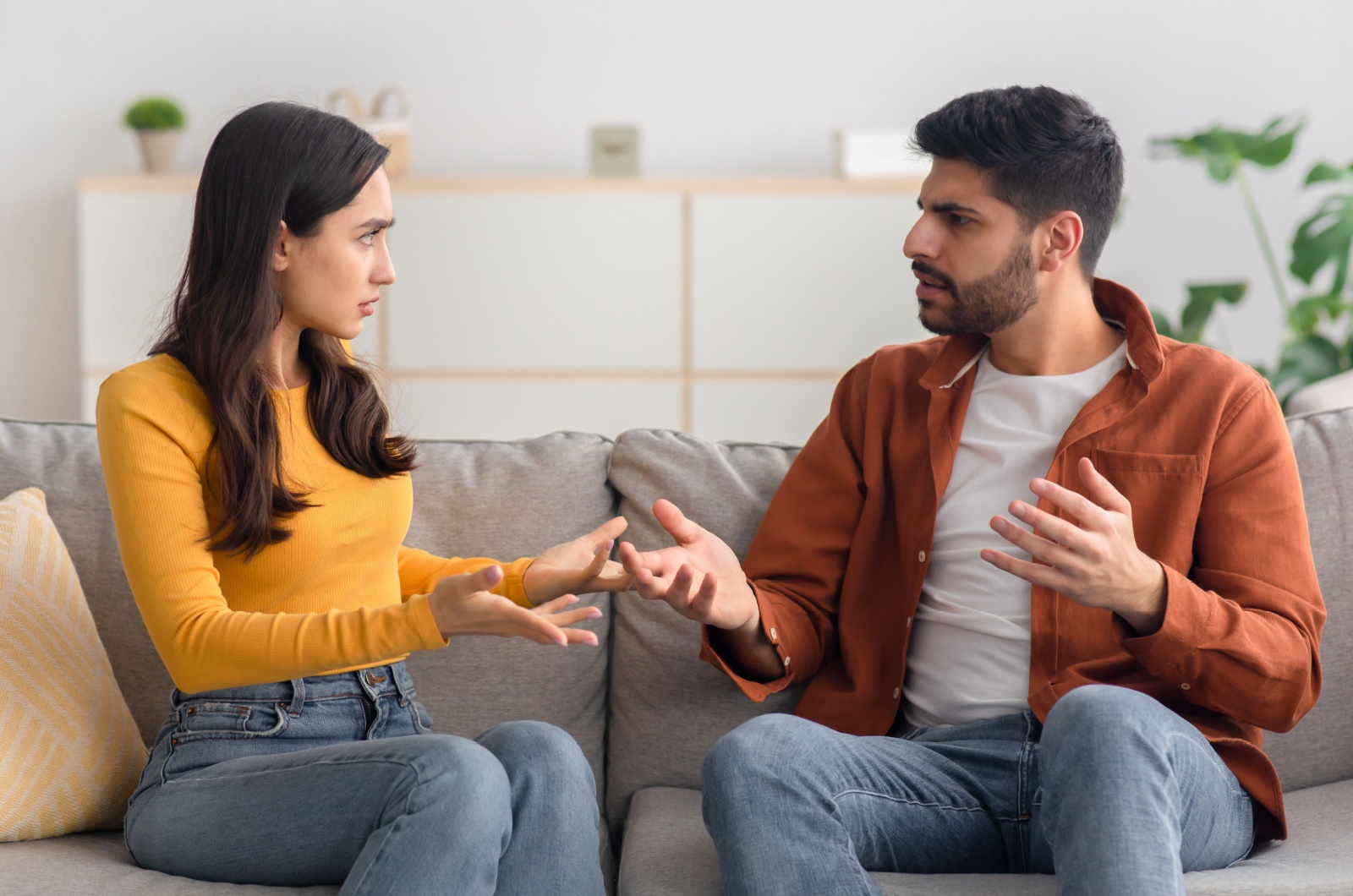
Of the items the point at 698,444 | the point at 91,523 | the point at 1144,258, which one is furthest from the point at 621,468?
the point at 1144,258

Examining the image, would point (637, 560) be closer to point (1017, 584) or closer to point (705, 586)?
point (705, 586)

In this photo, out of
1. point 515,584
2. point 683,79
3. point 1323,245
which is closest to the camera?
point 515,584

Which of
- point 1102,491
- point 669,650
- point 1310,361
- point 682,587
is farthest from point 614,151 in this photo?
point 1102,491

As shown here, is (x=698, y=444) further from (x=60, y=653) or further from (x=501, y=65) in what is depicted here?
(x=501, y=65)

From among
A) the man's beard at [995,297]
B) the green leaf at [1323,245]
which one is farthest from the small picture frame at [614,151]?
the man's beard at [995,297]

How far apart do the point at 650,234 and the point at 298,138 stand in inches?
96.2

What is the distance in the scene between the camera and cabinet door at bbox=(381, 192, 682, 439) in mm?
3771

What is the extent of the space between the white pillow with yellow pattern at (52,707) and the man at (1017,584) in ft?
2.22

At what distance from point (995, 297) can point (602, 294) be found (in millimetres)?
2265

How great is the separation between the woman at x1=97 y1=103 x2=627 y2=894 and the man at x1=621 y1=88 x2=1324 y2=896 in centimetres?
→ 20

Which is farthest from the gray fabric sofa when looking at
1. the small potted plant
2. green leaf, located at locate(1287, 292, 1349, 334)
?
the small potted plant

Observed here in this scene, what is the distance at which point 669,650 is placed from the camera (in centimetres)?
170

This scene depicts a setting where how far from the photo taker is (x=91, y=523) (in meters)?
1.67

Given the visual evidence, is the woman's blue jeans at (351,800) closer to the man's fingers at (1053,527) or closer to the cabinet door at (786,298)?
the man's fingers at (1053,527)
